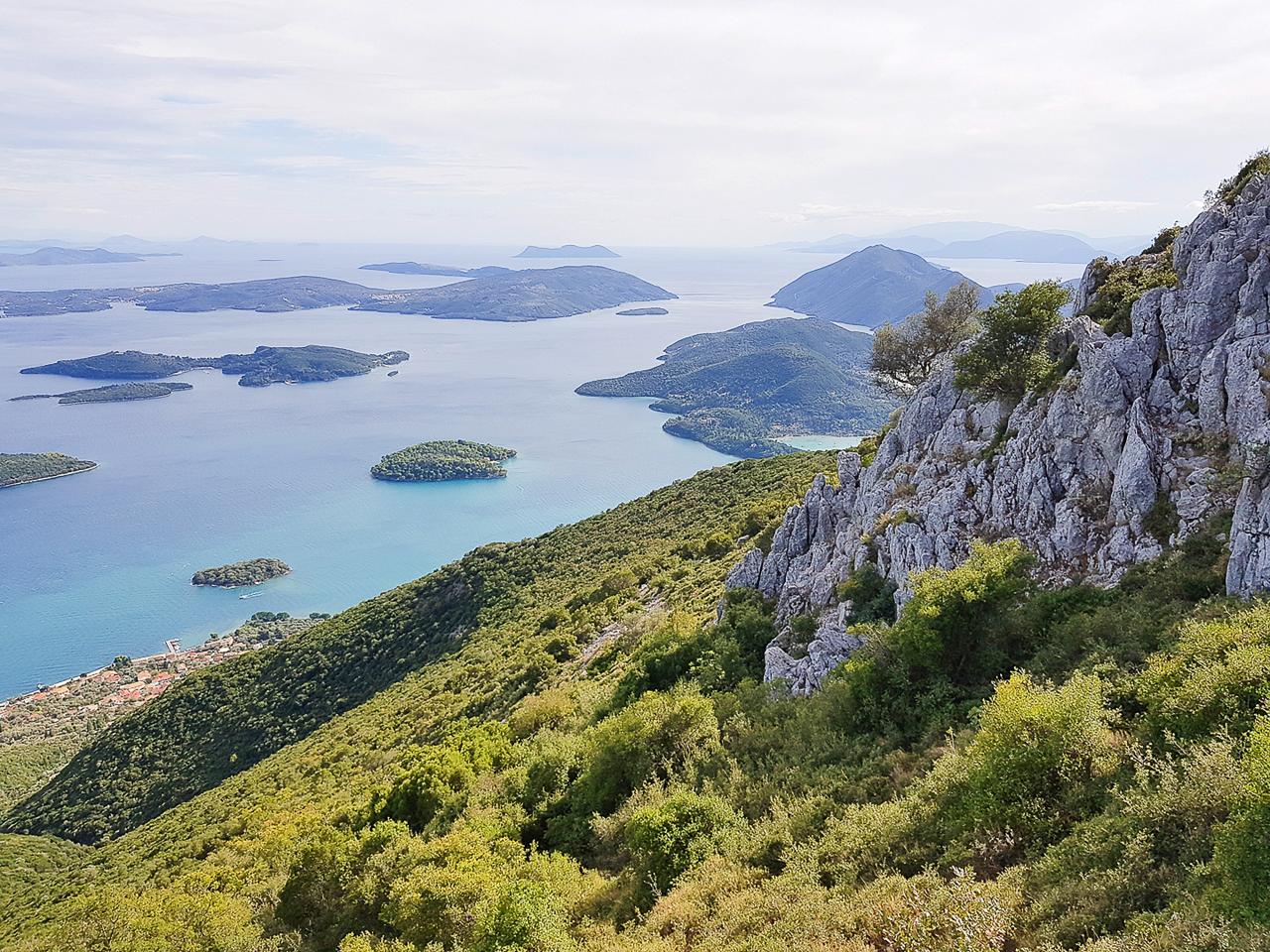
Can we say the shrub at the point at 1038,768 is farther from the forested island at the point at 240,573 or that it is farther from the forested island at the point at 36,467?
the forested island at the point at 36,467

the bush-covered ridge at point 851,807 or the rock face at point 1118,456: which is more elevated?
the rock face at point 1118,456

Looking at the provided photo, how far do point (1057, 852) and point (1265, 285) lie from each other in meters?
15.6

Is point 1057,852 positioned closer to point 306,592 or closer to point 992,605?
point 992,605

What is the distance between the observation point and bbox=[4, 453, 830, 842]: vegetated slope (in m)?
43.5

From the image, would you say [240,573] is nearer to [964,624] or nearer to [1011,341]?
[1011,341]

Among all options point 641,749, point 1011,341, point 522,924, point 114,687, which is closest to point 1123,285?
point 1011,341

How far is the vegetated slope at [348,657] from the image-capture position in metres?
43.5

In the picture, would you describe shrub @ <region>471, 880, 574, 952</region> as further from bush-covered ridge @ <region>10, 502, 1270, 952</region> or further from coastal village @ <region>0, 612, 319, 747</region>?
coastal village @ <region>0, 612, 319, 747</region>

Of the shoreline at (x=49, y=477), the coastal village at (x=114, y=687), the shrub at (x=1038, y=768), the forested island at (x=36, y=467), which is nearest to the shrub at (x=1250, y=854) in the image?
the shrub at (x=1038, y=768)

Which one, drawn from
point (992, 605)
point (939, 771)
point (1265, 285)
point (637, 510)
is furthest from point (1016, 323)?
point (637, 510)

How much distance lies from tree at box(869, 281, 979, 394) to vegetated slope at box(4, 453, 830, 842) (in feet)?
31.1

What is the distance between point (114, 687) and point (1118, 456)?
362ft

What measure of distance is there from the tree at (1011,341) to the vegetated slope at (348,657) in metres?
16.3

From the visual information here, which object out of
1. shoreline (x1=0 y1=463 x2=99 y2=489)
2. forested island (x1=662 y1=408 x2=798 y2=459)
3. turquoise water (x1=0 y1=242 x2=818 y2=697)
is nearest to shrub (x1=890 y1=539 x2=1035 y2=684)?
turquoise water (x1=0 y1=242 x2=818 y2=697)
